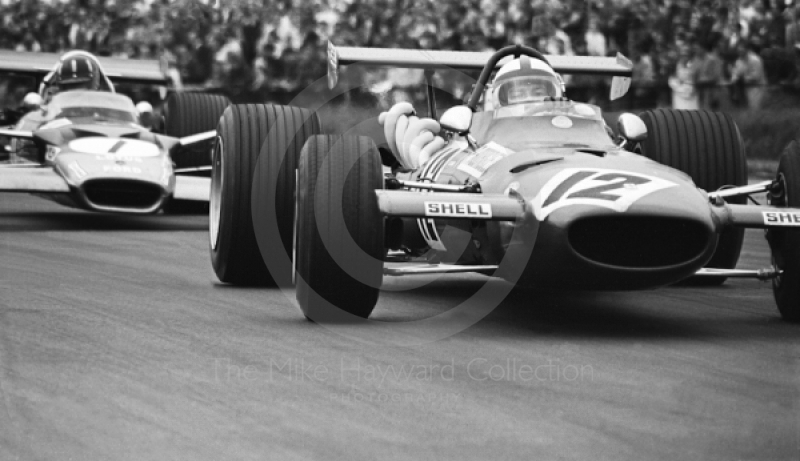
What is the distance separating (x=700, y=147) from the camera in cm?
787

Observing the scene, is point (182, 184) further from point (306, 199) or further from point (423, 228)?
point (306, 199)

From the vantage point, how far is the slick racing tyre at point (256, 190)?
23.6 feet

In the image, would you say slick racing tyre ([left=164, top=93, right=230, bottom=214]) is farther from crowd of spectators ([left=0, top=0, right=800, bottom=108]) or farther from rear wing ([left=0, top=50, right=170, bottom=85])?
crowd of spectators ([left=0, top=0, right=800, bottom=108])

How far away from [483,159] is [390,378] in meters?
2.21

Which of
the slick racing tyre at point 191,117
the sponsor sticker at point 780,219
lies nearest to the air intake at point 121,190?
the slick racing tyre at point 191,117

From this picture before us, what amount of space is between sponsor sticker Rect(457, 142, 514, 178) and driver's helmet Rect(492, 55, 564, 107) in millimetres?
436

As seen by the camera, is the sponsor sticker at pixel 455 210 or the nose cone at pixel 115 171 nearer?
the sponsor sticker at pixel 455 210

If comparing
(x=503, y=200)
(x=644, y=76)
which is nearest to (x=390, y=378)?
(x=503, y=200)

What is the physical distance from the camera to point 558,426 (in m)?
3.90

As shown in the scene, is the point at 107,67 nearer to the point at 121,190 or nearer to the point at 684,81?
the point at 121,190

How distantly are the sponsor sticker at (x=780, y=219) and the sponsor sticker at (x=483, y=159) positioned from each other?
53.6 inches

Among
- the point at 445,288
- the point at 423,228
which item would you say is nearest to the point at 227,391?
the point at 423,228

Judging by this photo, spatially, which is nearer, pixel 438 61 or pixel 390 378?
pixel 390 378

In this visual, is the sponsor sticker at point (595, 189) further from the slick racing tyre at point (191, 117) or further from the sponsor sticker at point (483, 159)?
the slick racing tyre at point (191, 117)
